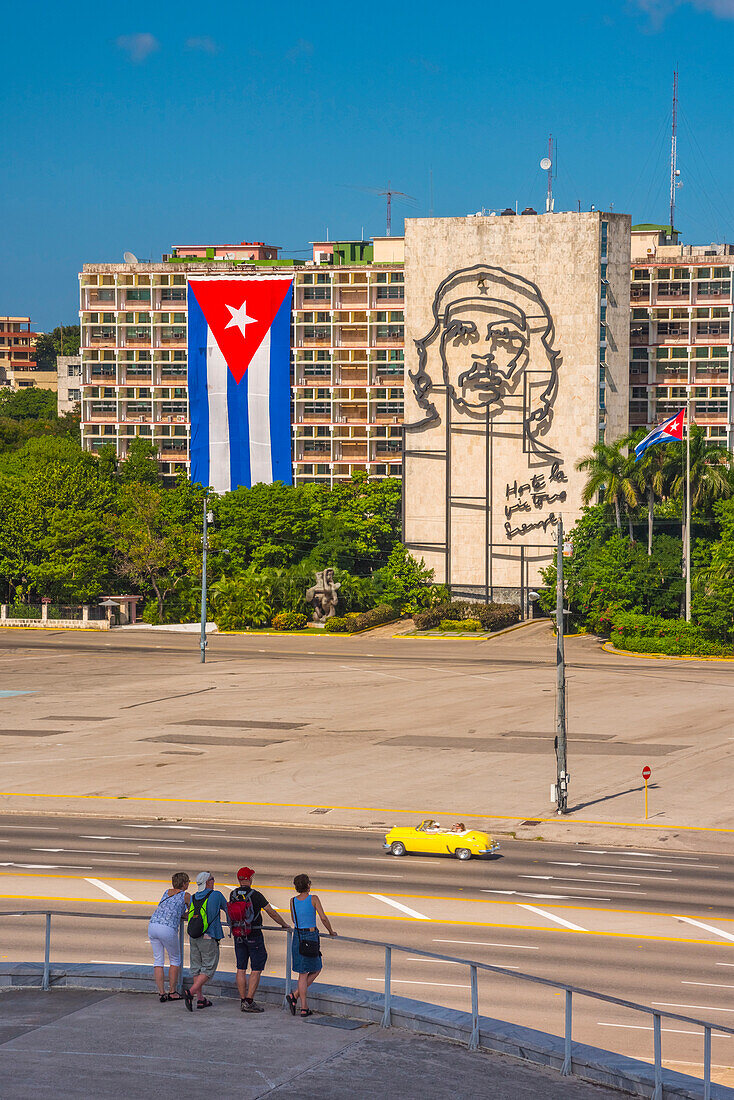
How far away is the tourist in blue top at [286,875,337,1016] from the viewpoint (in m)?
19.9

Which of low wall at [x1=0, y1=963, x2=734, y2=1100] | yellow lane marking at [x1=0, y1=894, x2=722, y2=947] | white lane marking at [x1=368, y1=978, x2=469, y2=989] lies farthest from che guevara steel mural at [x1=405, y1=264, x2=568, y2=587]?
low wall at [x1=0, y1=963, x2=734, y2=1100]

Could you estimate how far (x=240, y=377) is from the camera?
13325cm

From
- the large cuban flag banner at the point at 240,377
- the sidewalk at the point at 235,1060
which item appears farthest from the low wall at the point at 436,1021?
the large cuban flag banner at the point at 240,377

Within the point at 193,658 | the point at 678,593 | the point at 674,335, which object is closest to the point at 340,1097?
the point at 193,658

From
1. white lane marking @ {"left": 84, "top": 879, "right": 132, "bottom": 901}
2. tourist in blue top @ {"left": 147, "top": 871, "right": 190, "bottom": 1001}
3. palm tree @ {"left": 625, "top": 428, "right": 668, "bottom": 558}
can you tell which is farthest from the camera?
palm tree @ {"left": 625, "top": 428, "right": 668, "bottom": 558}

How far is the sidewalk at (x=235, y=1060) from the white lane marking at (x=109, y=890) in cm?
1441

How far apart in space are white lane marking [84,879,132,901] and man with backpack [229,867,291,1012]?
14.9 m

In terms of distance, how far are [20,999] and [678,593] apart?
86.8 metres

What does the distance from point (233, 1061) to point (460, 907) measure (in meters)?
17.0

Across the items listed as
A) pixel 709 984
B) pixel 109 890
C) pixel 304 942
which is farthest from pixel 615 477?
→ pixel 304 942

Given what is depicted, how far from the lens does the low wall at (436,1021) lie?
17.5 metres

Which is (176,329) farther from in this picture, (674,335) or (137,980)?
(137,980)

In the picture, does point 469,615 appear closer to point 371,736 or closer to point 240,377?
point 240,377

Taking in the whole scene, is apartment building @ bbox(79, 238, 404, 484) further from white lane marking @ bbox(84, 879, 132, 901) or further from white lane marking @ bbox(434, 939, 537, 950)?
white lane marking @ bbox(434, 939, 537, 950)
